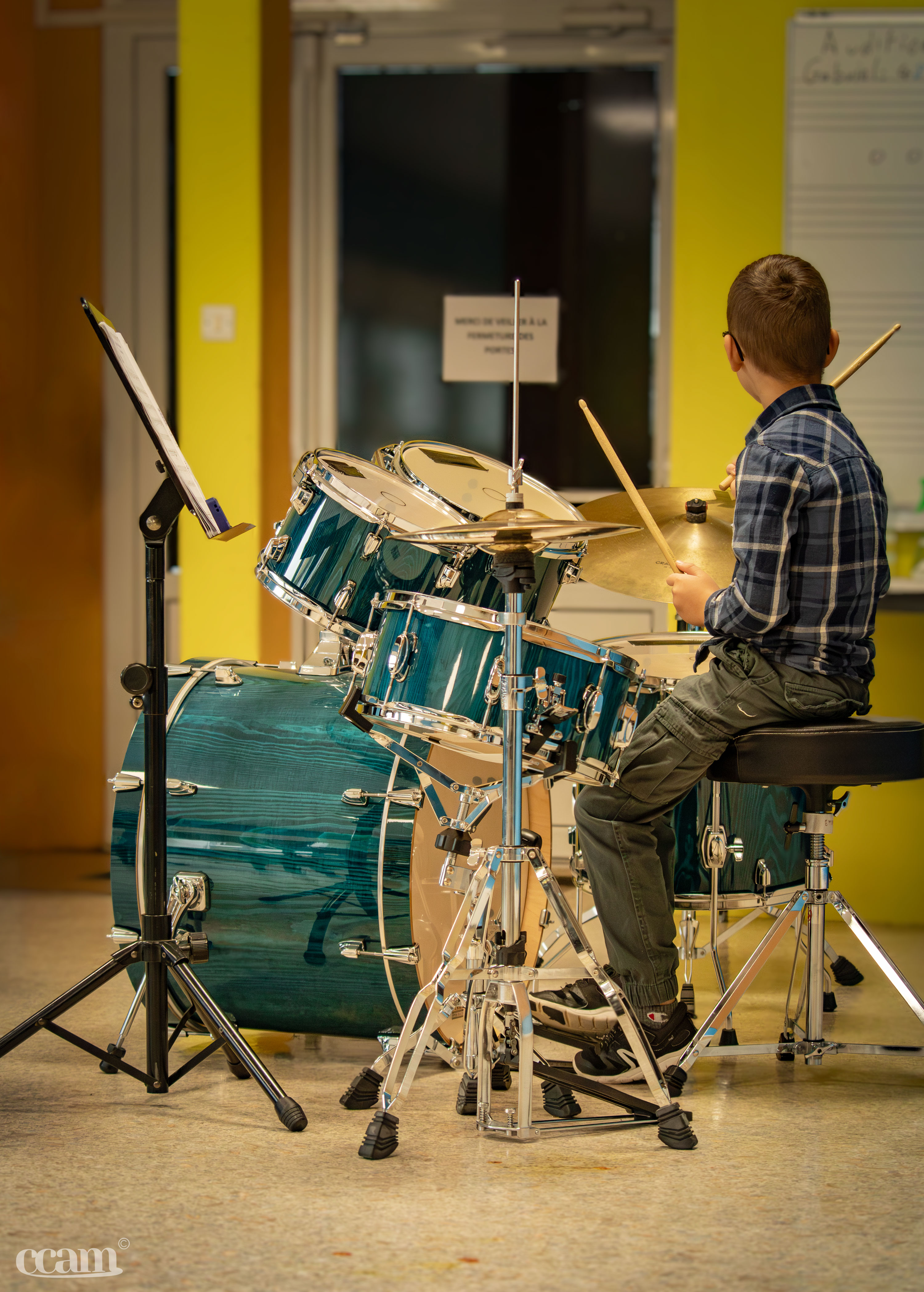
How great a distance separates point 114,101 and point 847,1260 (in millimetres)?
3930

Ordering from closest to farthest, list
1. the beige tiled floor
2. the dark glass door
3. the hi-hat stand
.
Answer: the beige tiled floor
the hi-hat stand
the dark glass door

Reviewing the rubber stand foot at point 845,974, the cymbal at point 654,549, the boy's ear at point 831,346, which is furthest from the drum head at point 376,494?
the rubber stand foot at point 845,974

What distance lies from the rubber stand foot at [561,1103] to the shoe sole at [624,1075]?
0.09 m

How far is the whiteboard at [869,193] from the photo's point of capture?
11.2ft

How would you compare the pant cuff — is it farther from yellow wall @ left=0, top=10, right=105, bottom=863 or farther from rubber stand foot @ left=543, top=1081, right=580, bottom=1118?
yellow wall @ left=0, top=10, right=105, bottom=863

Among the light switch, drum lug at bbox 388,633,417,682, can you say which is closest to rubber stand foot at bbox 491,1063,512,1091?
drum lug at bbox 388,633,417,682

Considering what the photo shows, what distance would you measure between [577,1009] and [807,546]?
0.91 meters

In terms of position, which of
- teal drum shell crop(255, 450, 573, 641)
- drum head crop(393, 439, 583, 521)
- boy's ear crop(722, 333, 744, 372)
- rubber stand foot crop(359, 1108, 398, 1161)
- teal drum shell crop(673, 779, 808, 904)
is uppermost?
boy's ear crop(722, 333, 744, 372)

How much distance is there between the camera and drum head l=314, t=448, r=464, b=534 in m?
2.23

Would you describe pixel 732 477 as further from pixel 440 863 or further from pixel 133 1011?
pixel 133 1011

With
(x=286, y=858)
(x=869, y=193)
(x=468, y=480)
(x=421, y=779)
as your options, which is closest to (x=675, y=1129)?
(x=421, y=779)

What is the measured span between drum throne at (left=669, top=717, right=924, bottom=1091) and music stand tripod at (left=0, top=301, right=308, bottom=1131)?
0.77m

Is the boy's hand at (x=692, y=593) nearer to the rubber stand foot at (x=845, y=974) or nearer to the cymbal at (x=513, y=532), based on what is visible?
the cymbal at (x=513, y=532)

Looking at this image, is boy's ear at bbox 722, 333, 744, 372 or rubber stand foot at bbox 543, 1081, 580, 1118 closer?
rubber stand foot at bbox 543, 1081, 580, 1118
